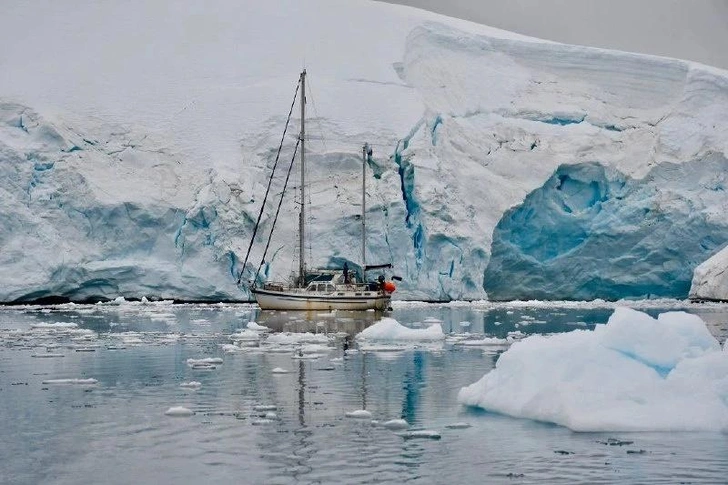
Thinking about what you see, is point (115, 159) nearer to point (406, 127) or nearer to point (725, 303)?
point (406, 127)

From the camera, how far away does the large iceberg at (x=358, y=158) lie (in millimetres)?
24812

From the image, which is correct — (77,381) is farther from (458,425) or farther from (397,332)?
(397,332)

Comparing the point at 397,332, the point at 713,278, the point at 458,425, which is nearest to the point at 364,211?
the point at 713,278

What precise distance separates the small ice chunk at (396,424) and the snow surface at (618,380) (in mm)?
991

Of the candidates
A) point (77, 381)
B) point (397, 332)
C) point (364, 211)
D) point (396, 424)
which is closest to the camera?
point (396, 424)

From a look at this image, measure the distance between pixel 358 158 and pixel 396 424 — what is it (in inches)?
802

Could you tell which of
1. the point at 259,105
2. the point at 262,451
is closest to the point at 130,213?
the point at 259,105

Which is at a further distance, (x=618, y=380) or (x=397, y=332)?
(x=397, y=332)

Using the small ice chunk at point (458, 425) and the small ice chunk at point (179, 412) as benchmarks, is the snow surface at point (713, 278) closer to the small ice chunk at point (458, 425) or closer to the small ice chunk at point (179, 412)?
the small ice chunk at point (458, 425)

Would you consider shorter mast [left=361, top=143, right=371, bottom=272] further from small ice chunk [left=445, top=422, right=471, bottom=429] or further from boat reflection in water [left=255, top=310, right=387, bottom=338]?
small ice chunk [left=445, top=422, right=471, bottom=429]

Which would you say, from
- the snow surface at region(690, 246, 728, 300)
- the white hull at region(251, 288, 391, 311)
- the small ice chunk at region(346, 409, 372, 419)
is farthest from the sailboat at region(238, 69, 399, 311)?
the small ice chunk at region(346, 409, 372, 419)

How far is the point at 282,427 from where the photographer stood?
724 cm

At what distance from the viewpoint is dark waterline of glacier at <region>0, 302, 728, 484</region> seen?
577cm

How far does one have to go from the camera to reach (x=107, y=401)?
27.9 feet
